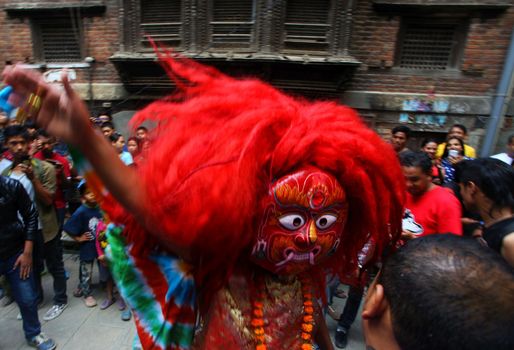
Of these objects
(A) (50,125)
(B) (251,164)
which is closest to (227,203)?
(B) (251,164)

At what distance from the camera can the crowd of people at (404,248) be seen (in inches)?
24.7

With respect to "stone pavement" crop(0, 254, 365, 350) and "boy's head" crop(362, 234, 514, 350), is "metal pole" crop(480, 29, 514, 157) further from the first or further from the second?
"boy's head" crop(362, 234, 514, 350)

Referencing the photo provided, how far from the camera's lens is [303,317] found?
1.20 m

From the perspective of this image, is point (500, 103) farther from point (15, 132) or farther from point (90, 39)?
point (90, 39)

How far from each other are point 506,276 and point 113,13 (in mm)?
6589

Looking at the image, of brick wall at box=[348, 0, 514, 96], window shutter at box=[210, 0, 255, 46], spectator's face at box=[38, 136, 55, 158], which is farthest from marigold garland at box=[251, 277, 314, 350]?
window shutter at box=[210, 0, 255, 46]

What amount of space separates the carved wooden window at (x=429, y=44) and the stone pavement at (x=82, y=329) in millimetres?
4106

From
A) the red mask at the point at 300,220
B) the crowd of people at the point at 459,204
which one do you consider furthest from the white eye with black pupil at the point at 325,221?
the crowd of people at the point at 459,204

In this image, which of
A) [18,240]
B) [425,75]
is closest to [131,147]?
[18,240]

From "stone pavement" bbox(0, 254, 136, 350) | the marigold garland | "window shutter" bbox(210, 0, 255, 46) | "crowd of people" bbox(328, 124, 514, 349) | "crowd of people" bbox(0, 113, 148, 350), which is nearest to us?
the marigold garland

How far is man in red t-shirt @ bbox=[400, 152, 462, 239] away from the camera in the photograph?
2.19m

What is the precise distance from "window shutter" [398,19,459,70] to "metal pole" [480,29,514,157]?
70cm

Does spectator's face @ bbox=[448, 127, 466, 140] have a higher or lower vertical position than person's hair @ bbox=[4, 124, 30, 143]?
lower

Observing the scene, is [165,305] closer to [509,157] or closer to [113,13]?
[509,157]
